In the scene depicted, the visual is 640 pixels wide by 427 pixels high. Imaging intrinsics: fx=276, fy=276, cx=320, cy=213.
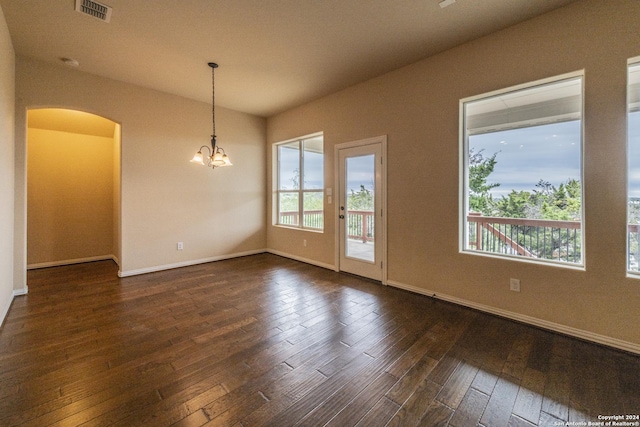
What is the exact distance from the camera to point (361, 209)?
13.9 feet

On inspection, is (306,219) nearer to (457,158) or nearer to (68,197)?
(457,158)

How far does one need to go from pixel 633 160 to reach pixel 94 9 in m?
4.93

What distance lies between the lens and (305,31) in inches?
114

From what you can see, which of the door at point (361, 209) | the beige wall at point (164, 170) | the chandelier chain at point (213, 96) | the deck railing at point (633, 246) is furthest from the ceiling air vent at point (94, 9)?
the deck railing at point (633, 246)

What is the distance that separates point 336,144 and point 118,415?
3.99m

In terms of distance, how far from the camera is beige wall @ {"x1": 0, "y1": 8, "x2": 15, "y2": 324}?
2.73m

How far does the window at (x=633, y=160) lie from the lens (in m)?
2.28

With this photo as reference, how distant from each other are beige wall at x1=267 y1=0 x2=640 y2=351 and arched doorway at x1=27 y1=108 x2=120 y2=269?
4.44 m

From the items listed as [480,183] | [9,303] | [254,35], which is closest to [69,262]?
[9,303]

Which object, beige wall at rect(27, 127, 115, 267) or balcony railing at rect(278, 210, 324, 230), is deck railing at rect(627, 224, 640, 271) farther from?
beige wall at rect(27, 127, 115, 267)

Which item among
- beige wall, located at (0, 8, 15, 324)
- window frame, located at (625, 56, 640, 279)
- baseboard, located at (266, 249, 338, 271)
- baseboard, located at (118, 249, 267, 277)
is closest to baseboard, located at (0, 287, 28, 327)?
beige wall, located at (0, 8, 15, 324)

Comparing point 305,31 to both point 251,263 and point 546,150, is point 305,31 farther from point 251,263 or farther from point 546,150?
point 251,263

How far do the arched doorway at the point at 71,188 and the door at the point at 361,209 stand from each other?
3.70 metres

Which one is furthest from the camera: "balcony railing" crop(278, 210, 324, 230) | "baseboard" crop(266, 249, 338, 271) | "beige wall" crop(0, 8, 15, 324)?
"balcony railing" crop(278, 210, 324, 230)
